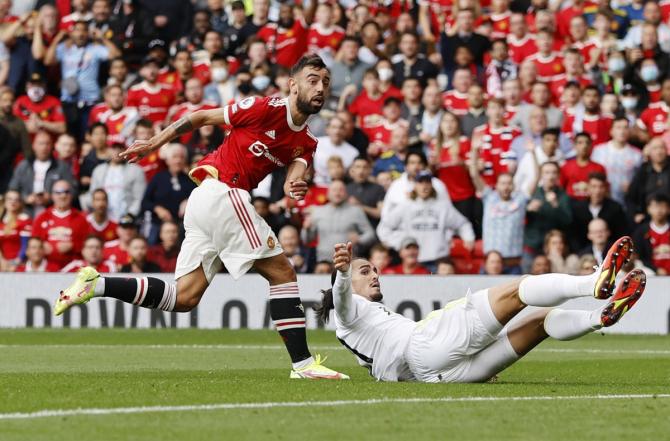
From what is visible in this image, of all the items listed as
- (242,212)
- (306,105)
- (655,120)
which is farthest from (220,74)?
(242,212)

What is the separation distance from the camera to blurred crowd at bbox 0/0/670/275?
19438 mm

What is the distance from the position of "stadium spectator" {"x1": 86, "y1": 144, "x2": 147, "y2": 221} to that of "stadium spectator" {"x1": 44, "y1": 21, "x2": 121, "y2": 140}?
96.3 inches

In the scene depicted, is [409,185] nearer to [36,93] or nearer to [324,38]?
[324,38]

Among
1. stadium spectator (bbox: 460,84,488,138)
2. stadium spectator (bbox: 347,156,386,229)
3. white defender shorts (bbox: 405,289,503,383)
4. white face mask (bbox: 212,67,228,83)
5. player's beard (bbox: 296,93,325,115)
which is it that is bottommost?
white defender shorts (bbox: 405,289,503,383)

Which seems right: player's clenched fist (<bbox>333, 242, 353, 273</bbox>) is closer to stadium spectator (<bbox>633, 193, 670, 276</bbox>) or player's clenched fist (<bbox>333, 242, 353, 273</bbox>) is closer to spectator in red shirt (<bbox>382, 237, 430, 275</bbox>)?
spectator in red shirt (<bbox>382, 237, 430, 275</bbox>)

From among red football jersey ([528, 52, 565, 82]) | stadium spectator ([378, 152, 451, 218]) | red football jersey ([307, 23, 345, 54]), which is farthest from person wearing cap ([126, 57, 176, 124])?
Result: red football jersey ([528, 52, 565, 82])

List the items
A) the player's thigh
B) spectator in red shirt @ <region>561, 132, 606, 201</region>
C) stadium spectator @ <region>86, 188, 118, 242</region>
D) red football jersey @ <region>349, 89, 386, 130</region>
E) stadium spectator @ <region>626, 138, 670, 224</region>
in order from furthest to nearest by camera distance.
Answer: red football jersey @ <region>349, 89, 386, 130</region> → stadium spectator @ <region>86, 188, 118, 242</region> → spectator in red shirt @ <region>561, 132, 606, 201</region> → stadium spectator @ <region>626, 138, 670, 224</region> → the player's thigh

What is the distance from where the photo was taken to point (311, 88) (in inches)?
428

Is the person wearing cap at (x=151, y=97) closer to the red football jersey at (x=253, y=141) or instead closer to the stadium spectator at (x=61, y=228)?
the stadium spectator at (x=61, y=228)

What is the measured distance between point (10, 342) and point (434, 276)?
5.80 m

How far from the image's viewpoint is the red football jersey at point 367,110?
846 inches

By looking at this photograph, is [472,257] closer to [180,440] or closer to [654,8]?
[654,8]

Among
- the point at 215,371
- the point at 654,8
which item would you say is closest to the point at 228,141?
the point at 215,371

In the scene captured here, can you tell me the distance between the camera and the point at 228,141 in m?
11.2
